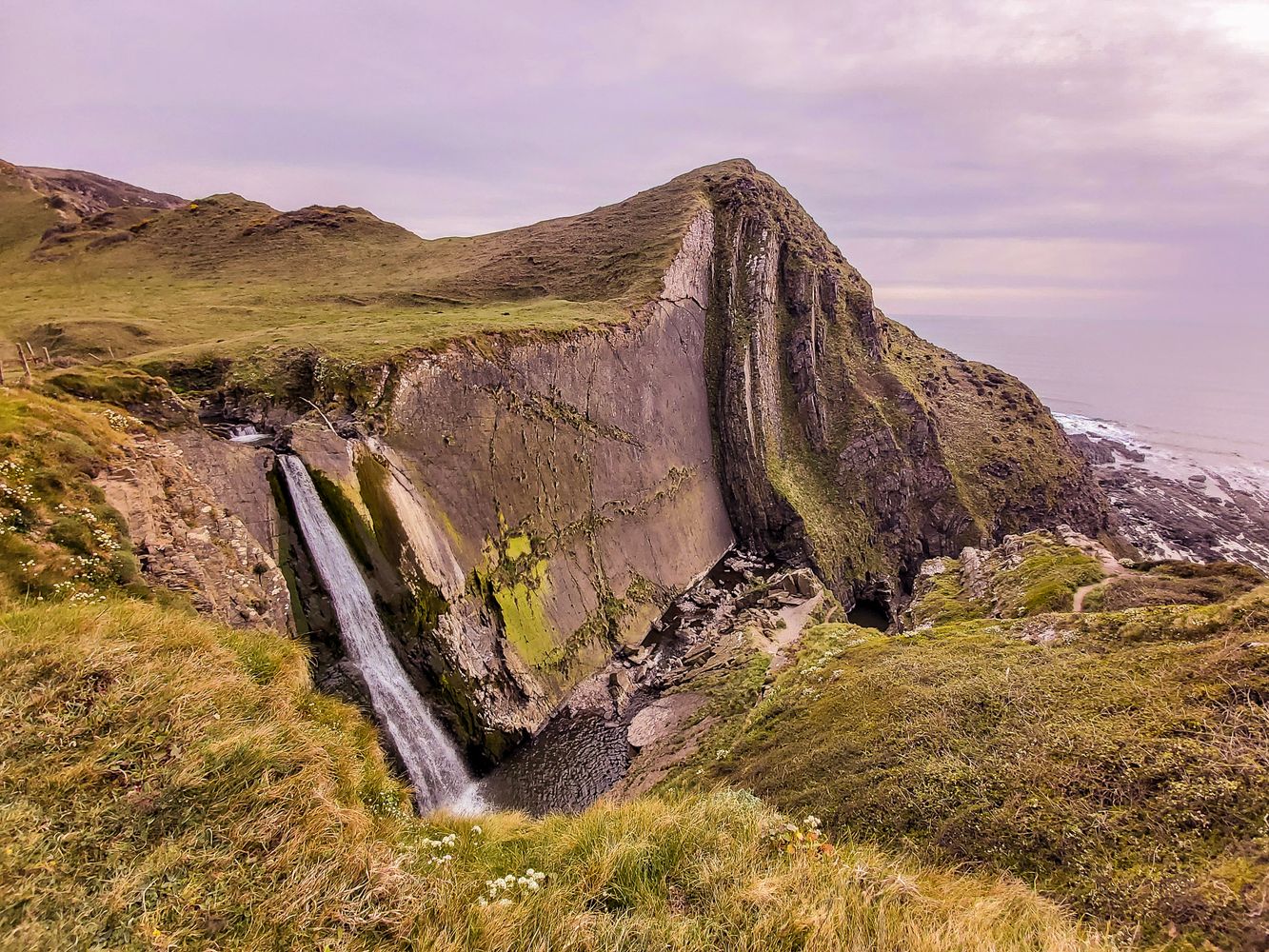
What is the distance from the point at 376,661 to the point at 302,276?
38709mm

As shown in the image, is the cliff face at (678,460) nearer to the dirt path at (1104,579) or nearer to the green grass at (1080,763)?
the green grass at (1080,763)

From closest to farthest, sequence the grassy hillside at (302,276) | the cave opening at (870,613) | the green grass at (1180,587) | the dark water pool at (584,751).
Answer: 1. the green grass at (1180,587)
2. the dark water pool at (584,751)
3. the grassy hillside at (302,276)
4. the cave opening at (870,613)

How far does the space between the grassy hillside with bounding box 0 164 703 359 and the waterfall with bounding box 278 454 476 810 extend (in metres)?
7.16

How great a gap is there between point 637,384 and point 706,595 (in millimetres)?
11512

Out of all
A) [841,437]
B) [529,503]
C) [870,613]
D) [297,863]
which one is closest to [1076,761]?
[297,863]

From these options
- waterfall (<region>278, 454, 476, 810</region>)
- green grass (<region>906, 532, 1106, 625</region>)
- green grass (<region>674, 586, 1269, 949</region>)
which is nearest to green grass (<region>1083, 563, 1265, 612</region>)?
green grass (<region>906, 532, 1106, 625</region>)

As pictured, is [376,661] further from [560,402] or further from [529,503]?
[560,402]

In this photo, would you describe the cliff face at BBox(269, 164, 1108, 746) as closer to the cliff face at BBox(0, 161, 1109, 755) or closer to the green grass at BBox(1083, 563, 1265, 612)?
the cliff face at BBox(0, 161, 1109, 755)

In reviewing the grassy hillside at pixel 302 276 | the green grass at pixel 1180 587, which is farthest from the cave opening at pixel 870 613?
the grassy hillside at pixel 302 276

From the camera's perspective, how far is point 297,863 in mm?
3900

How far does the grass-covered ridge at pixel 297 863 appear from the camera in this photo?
342 centimetres

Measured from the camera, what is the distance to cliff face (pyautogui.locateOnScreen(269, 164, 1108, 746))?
1673cm

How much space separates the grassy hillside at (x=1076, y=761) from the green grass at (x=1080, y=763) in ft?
0.07

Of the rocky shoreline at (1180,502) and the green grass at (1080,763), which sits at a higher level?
the green grass at (1080,763)
